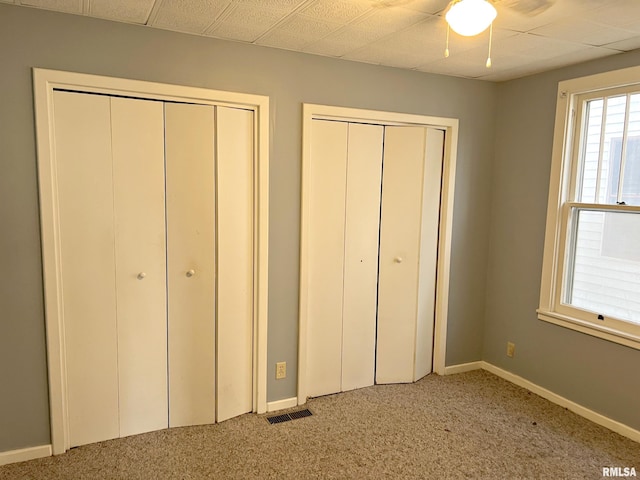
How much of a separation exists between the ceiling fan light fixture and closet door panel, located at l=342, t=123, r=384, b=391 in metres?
1.37

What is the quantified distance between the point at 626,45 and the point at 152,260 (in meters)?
2.96

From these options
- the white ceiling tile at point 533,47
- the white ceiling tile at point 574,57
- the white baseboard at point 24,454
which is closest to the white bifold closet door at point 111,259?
the white baseboard at point 24,454

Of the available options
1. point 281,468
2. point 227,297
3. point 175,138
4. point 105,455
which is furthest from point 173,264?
point 281,468

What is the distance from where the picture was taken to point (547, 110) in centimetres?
319

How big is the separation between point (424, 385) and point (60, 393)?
242 centimetres

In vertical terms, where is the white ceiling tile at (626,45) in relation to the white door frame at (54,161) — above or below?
above

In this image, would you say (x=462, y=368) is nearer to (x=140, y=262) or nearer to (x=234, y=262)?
(x=234, y=262)

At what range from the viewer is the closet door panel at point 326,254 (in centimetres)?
302

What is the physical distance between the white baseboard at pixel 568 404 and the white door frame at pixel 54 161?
2314 mm

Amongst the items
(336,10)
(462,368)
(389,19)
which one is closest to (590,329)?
(462,368)

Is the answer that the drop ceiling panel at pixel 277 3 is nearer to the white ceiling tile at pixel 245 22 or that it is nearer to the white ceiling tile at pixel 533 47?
the white ceiling tile at pixel 245 22

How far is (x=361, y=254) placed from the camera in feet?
10.6

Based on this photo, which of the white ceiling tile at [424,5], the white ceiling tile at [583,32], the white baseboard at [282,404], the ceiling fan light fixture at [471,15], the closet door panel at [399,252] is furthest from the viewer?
the closet door panel at [399,252]

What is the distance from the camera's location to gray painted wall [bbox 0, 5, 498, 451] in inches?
87.8
